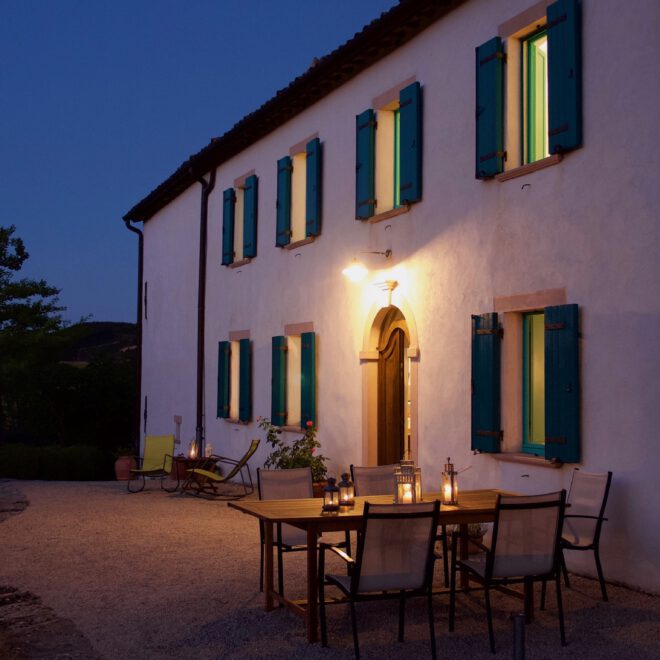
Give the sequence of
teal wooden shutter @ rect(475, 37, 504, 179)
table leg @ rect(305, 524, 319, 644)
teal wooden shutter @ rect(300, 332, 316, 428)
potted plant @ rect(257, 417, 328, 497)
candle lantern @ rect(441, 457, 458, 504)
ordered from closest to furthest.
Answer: table leg @ rect(305, 524, 319, 644) → candle lantern @ rect(441, 457, 458, 504) → teal wooden shutter @ rect(475, 37, 504, 179) → potted plant @ rect(257, 417, 328, 497) → teal wooden shutter @ rect(300, 332, 316, 428)

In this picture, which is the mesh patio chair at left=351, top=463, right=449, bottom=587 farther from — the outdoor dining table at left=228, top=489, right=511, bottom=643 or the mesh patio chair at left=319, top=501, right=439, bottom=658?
the mesh patio chair at left=319, top=501, right=439, bottom=658

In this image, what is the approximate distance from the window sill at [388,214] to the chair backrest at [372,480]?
3464 millimetres

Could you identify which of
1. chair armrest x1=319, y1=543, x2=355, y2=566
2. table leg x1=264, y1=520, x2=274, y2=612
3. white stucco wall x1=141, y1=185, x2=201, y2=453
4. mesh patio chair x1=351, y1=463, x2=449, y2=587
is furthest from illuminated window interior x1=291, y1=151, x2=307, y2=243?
chair armrest x1=319, y1=543, x2=355, y2=566

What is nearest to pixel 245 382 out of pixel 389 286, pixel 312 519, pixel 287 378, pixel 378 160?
pixel 287 378

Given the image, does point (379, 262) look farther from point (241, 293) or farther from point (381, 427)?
point (241, 293)

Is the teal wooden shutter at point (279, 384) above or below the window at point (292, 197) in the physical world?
below

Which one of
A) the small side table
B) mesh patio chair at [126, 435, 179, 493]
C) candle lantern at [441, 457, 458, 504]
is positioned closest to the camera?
candle lantern at [441, 457, 458, 504]

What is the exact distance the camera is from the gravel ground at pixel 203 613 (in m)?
5.30

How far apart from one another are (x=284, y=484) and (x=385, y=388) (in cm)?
392

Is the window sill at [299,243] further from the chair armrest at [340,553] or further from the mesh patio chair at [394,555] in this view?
the mesh patio chair at [394,555]

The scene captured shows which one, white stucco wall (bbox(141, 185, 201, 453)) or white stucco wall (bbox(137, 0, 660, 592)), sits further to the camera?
white stucco wall (bbox(141, 185, 201, 453))

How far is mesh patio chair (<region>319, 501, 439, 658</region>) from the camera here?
506cm

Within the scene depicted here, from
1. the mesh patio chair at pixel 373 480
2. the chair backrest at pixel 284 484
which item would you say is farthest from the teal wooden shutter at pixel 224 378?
the chair backrest at pixel 284 484

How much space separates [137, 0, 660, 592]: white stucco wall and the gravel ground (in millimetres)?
1273
